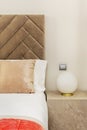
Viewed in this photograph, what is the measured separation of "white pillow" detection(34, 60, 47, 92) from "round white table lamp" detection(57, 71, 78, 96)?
0.72 ft

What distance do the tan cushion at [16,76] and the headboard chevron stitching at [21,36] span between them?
206 millimetres

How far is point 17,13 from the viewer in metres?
3.09

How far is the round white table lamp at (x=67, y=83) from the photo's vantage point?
293 centimetres

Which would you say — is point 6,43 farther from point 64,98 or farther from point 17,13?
point 64,98

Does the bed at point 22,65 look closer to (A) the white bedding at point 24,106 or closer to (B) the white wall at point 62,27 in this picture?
(A) the white bedding at point 24,106

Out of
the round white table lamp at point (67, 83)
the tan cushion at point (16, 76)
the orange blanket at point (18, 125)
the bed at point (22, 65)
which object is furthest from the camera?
the round white table lamp at point (67, 83)

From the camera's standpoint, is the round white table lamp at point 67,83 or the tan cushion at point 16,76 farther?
the round white table lamp at point 67,83

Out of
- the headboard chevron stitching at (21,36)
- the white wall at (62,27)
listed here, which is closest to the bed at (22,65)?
the headboard chevron stitching at (21,36)

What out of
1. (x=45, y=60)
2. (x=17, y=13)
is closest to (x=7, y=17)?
(x=17, y=13)

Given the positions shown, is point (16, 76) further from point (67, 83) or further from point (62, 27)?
point (62, 27)

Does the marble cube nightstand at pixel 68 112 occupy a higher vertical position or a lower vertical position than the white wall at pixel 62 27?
lower

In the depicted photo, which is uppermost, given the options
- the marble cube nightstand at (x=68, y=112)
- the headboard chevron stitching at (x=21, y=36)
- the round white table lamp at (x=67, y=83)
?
the headboard chevron stitching at (x=21, y=36)

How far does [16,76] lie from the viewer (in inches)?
109

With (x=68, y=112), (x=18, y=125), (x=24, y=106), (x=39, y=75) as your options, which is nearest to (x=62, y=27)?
(x=39, y=75)
